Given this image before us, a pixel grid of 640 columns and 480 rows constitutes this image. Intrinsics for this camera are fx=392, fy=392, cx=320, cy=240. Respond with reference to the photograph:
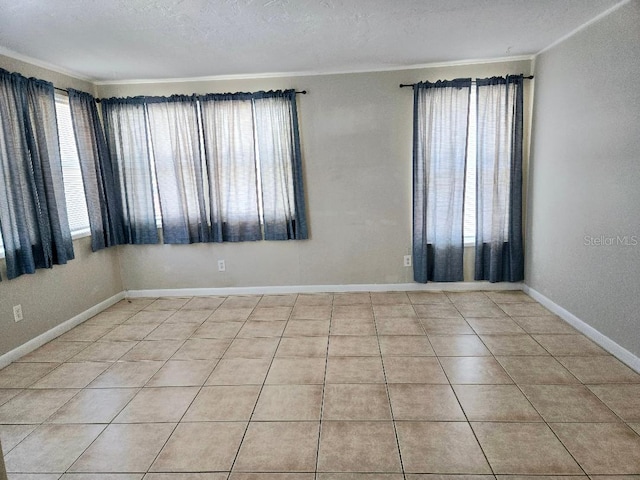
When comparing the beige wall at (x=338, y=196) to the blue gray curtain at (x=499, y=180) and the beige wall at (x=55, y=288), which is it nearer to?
the blue gray curtain at (x=499, y=180)

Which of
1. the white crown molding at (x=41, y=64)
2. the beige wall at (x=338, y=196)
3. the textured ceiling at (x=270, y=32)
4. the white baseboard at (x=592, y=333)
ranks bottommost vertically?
the white baseboard at (x=592, y=333)

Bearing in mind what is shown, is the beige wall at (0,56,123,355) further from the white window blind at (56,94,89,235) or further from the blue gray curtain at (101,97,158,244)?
the blue gray curtain at (101,97,158,244)

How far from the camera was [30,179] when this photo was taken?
3.14m

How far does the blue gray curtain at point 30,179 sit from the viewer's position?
2.97 metres

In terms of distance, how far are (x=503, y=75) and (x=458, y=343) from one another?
107 inches

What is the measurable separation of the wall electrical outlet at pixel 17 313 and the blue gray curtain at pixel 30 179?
290 millimetres

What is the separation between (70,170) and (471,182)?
4026 millimetres

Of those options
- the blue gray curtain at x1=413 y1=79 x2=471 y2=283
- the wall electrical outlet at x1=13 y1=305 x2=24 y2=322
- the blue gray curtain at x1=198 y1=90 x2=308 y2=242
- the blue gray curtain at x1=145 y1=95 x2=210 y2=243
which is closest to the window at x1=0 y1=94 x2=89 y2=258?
the blue gray curtain at x1=145 y1=95 x2=210 y2=243

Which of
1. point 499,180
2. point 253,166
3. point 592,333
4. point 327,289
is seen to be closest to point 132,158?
point 253,166

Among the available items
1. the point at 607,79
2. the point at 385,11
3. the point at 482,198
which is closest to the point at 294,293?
the point at 482,198

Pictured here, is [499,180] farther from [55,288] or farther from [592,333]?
[55,288]

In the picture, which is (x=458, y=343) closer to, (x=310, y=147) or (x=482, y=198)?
(x=482, y=198)

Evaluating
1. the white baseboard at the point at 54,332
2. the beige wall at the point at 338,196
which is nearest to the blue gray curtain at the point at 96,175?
the beige wall at the point at 338,196

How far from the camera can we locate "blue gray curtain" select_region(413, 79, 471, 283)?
3953 millimetres
